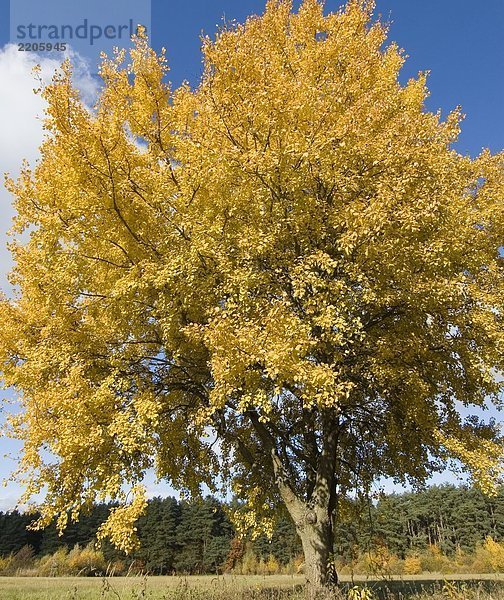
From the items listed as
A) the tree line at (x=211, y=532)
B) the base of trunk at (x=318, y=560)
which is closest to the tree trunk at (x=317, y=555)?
the base of trunk at (x=318, y=560)

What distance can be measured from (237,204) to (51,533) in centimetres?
6453

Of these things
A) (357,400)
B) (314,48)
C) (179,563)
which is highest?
(314,48)

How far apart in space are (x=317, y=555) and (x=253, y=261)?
19.5 feet

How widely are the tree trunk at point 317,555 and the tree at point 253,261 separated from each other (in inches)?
1.6

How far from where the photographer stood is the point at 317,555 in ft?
29.8

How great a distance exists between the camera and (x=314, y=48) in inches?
398

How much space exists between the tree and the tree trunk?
0.04 m

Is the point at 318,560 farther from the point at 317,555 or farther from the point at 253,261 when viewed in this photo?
the point at 253,261

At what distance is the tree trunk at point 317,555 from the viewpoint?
28.6 ft

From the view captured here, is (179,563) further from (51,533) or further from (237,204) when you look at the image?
(237,204)

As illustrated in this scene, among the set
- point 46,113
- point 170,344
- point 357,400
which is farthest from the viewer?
point 357,400

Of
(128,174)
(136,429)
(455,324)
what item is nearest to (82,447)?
(136,429)

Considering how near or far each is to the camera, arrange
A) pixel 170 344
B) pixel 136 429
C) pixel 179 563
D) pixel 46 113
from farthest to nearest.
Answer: pixel 179 563
pixel 170 344
pixel 46 113
pixel 136 429

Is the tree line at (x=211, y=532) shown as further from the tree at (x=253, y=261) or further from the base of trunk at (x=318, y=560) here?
the tree at (x=253, y=261)
